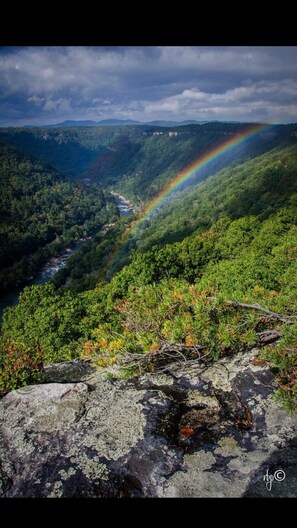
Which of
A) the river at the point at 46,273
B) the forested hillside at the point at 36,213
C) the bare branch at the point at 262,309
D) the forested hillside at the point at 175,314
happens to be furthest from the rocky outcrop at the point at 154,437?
the forested hillside at the point at 36,213

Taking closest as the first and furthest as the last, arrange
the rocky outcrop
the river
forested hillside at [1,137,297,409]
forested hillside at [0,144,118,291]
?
the rocky outcrop, forested hillside at [1,137,297,409], the river, forested hillside at [0,144,118,291]

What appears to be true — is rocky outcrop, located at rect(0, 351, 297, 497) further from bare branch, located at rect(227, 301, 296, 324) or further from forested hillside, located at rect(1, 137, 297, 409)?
bare branch, located at rect(227, 301, 296, 324)

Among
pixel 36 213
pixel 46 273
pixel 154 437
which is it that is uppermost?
pixel 154 437

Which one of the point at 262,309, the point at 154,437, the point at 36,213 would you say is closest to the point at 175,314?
the point at 262,309

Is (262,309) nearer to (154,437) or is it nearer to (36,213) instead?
(154,437)

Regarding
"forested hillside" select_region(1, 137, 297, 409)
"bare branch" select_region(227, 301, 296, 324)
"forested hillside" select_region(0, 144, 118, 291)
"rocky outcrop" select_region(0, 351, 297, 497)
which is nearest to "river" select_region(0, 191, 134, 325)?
"forested hillside" select_region(0, 144, 118, 291)
